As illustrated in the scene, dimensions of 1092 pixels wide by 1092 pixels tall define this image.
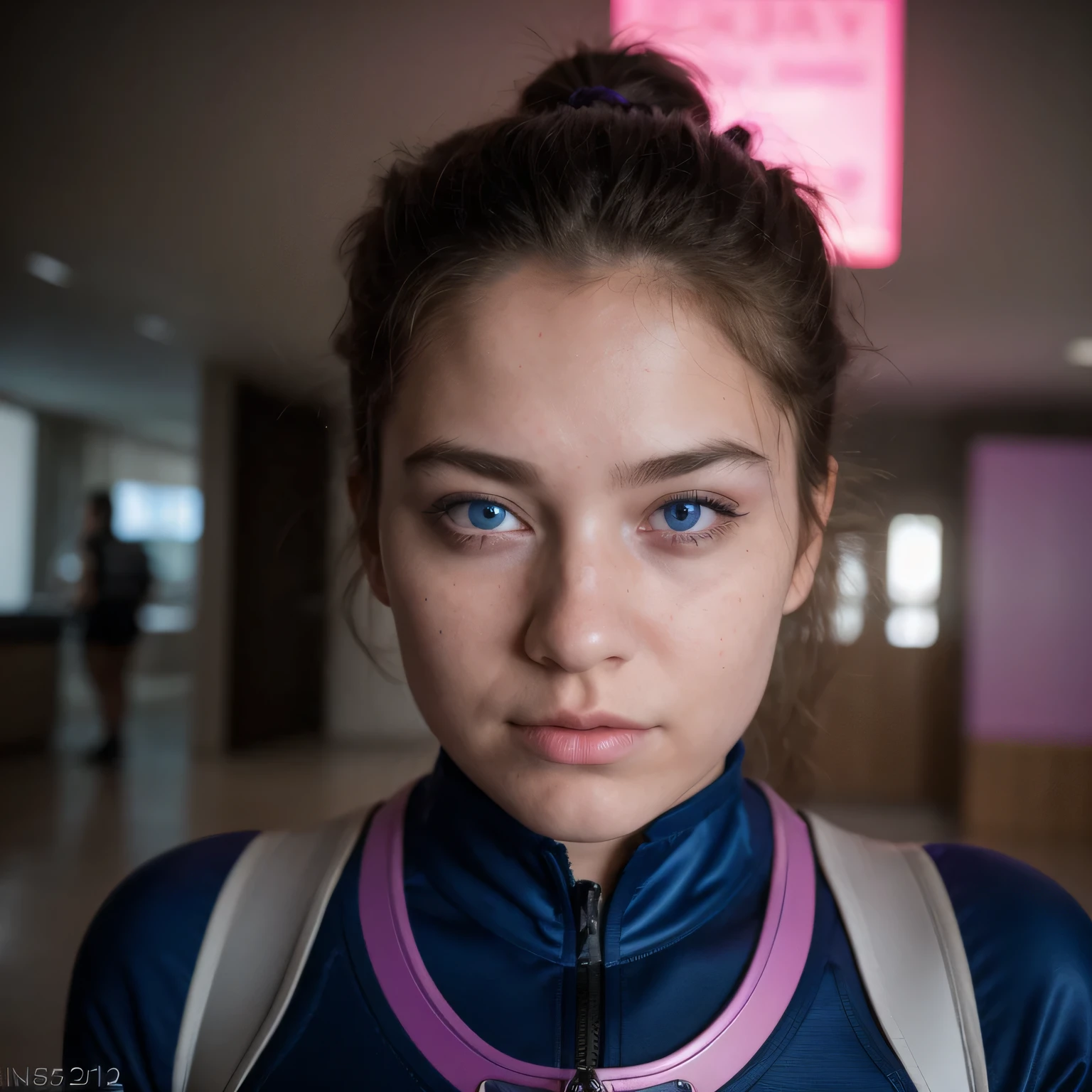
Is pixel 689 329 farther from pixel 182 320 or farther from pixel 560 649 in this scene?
pixel 182 320

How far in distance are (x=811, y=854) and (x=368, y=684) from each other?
542 mm

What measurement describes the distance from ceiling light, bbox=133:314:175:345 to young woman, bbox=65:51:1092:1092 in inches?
17.8

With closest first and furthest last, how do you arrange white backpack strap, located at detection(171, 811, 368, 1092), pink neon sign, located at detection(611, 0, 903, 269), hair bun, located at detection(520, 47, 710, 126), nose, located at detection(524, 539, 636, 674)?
nose, located at detection(524, 539, 636, 674) → white backpack strap, located at detection(171, 811, 368, 1092) → hair bun, located at detection(520, 47, 710, 126) → pink neon sign, located at detection(611, 0, 903, 269)

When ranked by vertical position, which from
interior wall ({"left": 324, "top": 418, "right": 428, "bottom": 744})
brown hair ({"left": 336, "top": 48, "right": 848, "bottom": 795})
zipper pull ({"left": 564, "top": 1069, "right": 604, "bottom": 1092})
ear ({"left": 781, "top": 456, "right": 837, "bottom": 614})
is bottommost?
zipper pull ({"left": 564, "top": 1069, "right": 604, "bottom": 1092})

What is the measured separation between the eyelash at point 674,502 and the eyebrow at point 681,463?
0.02 metres

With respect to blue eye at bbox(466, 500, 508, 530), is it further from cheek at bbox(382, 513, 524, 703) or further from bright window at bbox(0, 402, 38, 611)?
bright window at bbox(0, 402, 38, 611)

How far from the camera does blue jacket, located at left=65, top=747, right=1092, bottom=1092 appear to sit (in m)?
0.58

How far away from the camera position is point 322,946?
2.06ft

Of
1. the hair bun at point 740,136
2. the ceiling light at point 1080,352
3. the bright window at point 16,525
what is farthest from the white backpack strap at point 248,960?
the ceiling light at point 1080,352

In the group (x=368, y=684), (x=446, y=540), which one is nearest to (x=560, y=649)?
(x=446, y=540)

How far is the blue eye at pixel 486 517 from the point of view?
0.56 meters

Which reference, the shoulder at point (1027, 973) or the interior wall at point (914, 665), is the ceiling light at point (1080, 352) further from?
the shoulder at point (1027, 973)

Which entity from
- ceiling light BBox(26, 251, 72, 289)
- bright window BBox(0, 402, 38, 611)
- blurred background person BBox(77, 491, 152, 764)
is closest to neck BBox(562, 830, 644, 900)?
blurred background person BBox(77, 491, 152, 764)

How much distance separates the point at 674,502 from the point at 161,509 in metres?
0.69
